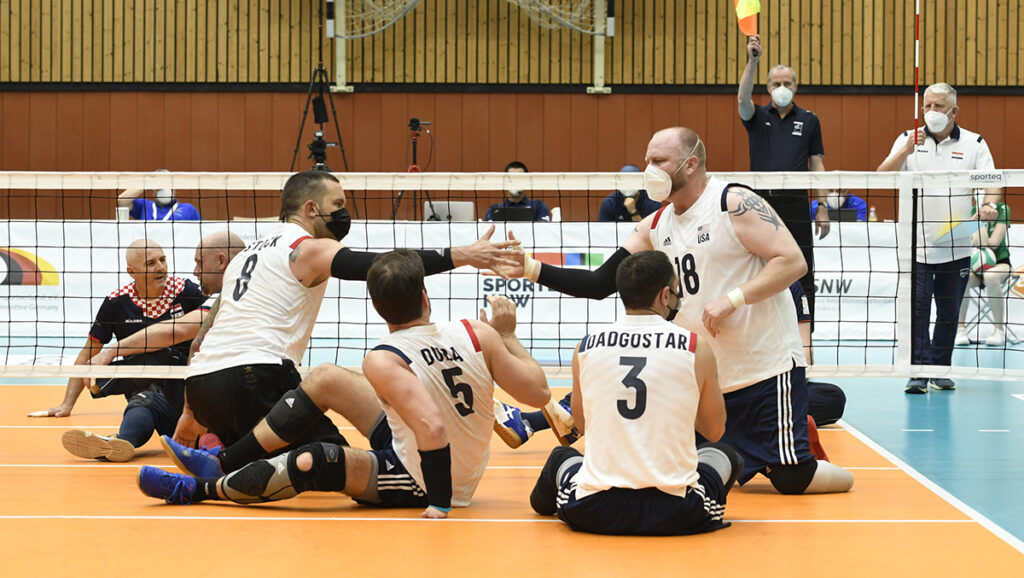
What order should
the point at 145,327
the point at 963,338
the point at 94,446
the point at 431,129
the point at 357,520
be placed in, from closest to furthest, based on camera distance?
the point at 357,520
the point at 94,446
the point at 145,327
the point at 963,338
the point at 431,129

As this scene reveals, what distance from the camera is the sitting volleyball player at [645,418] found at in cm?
385

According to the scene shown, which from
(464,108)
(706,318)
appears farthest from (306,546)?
(464,108)

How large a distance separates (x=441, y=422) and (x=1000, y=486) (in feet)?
9.30

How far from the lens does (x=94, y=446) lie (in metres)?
5.62

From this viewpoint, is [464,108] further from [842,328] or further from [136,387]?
[136,387]

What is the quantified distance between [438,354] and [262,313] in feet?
3.72

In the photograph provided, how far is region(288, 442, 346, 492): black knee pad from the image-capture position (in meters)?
4.30

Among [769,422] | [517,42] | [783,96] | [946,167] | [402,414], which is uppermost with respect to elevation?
[517,42]

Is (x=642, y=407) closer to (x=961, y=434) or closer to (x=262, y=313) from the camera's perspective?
(x=262, y=313)

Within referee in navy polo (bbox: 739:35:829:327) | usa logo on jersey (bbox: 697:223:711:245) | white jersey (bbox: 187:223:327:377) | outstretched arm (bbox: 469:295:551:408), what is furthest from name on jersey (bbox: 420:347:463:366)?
referee in navy polo (bbox: 739:35:829:327)

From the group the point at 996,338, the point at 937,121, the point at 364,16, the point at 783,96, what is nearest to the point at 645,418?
the point at 783,96

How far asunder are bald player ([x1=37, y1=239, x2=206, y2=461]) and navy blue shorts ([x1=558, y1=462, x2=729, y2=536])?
301cm

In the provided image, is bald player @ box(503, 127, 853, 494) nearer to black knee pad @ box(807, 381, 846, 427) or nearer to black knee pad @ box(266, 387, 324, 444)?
black knee pad @ box(266, 387, 324, 444)

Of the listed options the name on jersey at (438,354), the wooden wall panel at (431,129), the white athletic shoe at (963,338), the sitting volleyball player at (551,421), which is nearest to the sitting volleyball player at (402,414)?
the name on jersey at (438,354)
